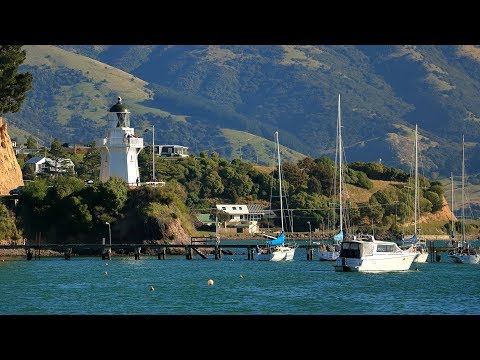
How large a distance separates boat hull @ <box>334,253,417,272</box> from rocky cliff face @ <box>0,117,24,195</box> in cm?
3827

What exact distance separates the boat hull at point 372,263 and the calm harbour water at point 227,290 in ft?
1.84

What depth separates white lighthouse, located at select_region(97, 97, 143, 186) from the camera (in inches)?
3777

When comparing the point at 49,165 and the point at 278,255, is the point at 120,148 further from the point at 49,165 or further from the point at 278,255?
the point at 49,165

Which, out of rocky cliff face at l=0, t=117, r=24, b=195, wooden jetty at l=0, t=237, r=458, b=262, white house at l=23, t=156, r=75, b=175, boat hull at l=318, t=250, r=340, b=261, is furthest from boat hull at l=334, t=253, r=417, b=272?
white house at l=23, t=156, r=75, b=175

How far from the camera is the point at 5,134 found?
93125mm

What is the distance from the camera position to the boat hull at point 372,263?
62219 mm

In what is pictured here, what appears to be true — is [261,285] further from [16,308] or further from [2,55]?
[2,55]

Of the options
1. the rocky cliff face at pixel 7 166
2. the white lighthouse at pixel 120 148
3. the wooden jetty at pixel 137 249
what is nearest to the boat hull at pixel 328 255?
the wooden jetty at pixel 137 249

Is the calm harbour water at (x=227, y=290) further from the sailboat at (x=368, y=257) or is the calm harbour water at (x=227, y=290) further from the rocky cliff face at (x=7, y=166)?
the rocky cliff face at (x=7, y=166)

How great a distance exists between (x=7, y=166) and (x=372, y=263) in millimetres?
44539

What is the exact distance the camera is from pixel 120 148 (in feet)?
316

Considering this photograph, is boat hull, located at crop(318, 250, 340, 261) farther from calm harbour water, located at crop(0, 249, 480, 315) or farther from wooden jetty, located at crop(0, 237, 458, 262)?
calm harbour water, located at crop(0, 249, 480, 315)

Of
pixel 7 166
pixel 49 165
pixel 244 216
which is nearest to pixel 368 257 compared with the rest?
pixel 7 166
